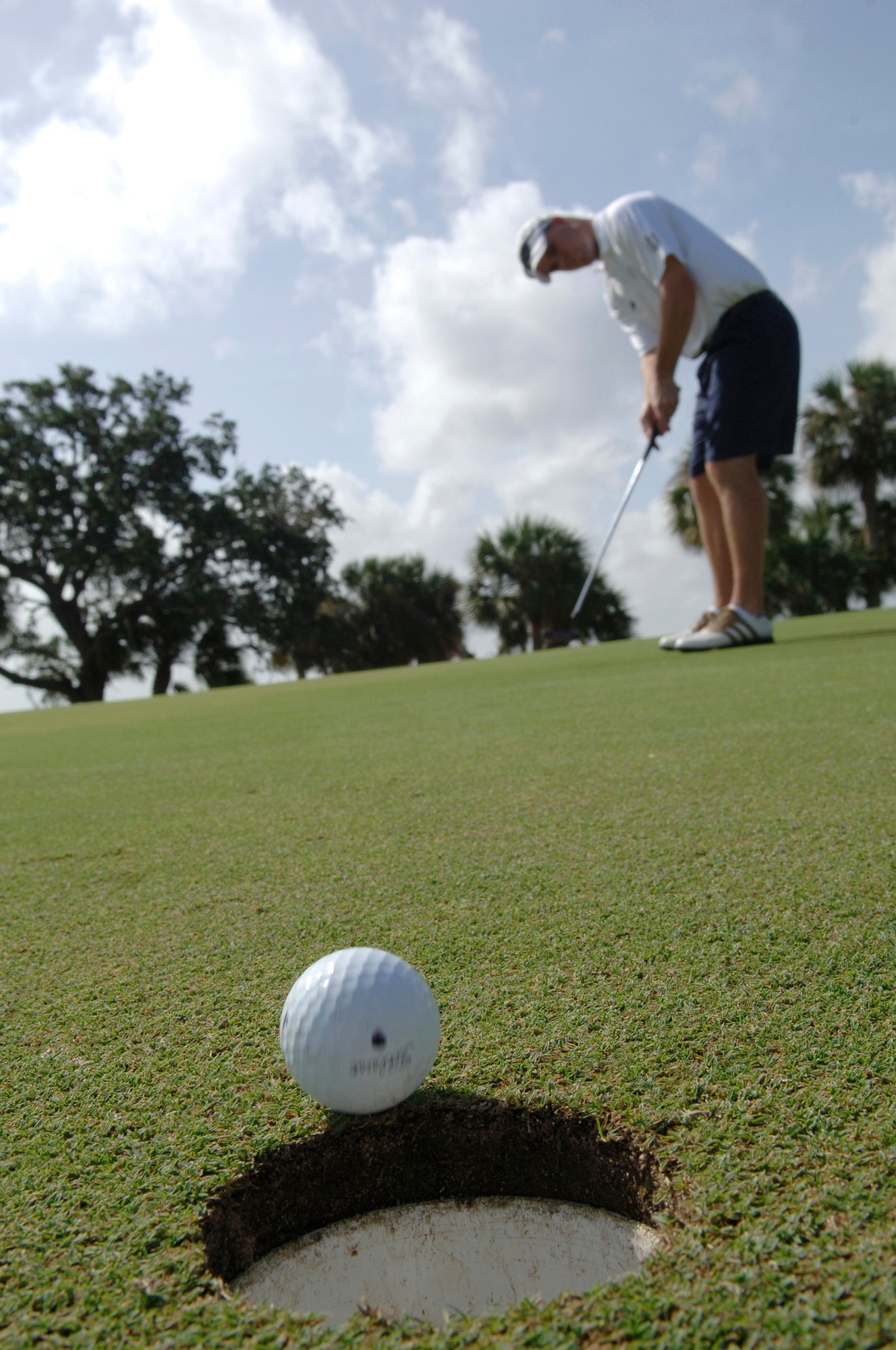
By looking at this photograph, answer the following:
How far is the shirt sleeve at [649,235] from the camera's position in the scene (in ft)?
16.1

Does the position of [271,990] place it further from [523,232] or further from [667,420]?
[523,232]

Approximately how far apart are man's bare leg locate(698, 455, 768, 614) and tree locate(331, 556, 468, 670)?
26457mm

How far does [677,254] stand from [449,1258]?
16.2 ft

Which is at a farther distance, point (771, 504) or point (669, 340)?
point (771, 504)

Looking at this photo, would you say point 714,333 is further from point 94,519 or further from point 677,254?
point 94,519

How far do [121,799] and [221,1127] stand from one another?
210 centimetres

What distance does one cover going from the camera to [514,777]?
8.94 ft

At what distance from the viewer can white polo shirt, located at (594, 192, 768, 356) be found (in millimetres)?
4949

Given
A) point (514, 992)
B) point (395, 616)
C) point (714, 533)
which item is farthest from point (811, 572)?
point (514, 992)

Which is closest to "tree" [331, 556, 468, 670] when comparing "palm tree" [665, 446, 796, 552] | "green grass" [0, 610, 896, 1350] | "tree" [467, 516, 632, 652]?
"tree" [467, 516, 632, 652]

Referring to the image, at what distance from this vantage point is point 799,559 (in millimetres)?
27484

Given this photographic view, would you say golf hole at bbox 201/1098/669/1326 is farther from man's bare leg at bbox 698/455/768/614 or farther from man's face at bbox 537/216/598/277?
man's face at bbox 537/216/598/277

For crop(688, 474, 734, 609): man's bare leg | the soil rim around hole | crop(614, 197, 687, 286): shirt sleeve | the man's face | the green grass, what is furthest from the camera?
crop(688, 474, 734, 609): man's bare leg

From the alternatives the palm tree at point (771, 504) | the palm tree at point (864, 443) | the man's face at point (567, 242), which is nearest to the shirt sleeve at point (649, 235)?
the man's face at point (567, 242)
